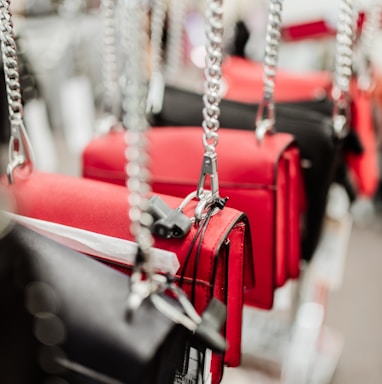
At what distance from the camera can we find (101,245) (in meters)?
0.44

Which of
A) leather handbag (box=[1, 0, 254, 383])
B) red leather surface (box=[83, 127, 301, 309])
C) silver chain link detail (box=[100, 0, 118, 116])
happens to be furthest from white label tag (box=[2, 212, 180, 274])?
silver chain link detail (box=[100, 0, 118, 116])

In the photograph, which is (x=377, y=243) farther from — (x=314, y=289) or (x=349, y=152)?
(x=349, y=152)

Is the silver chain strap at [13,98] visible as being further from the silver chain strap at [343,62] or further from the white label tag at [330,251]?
the white label tag at [330,251]

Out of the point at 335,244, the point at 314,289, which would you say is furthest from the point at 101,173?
the point at 314,289

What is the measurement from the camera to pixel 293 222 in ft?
2.02

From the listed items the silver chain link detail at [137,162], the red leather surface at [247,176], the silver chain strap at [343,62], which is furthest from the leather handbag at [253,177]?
the silver chain link detail at [137,162]

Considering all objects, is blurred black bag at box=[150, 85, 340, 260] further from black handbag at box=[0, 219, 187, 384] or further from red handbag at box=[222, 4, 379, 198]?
black handbag at box=[0, 219, 187, 384]

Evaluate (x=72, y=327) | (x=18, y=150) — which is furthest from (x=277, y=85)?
(x=72, y=327)

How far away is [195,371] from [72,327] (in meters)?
0.13

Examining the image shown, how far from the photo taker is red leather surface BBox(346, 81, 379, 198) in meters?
0.81

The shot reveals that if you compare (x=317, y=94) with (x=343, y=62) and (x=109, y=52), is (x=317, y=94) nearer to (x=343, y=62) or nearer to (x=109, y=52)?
(x=343, y=62)

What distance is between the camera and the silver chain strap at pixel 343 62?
0.58 meters

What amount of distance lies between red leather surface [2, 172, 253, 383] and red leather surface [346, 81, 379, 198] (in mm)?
381

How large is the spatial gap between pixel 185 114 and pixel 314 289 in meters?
0.52
